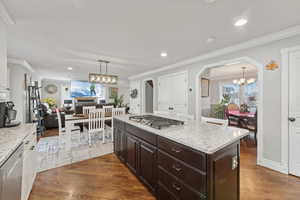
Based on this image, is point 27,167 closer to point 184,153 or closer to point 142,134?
point 142,134

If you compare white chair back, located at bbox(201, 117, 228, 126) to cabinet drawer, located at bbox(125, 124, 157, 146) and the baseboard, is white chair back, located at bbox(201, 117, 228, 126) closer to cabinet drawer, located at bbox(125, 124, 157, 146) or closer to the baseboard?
cabinet drawer, located at bbox(125, 124, 157, 146)

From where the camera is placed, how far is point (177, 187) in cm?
140

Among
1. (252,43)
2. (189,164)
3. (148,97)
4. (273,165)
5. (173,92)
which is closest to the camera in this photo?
(189,164)

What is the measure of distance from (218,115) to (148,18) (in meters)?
3.95

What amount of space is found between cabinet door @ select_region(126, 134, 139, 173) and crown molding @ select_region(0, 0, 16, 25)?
2.40 m

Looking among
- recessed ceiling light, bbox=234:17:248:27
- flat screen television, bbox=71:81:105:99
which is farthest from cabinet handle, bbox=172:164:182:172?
flat screen television, bbox=71:81:105:99

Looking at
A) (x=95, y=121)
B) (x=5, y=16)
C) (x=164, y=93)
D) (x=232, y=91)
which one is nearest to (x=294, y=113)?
(x=164, y=93)

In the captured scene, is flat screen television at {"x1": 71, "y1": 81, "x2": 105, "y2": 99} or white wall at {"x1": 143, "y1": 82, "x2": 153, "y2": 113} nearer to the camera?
white wall at {"x1": 143, "y1": 82, "x2": 153, "y2": 113}

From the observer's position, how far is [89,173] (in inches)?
93.9

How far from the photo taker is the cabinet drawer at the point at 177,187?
4.03 ft

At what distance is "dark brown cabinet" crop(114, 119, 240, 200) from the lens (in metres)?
1.15

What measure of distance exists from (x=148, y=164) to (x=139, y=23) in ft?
6.89

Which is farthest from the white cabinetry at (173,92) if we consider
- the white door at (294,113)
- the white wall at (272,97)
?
the white door at (294,113)

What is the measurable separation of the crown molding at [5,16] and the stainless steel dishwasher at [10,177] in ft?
5.76
